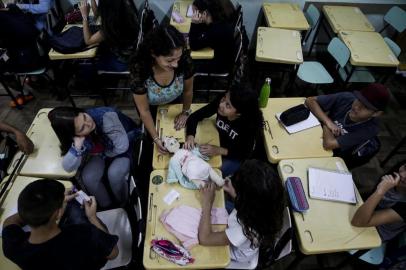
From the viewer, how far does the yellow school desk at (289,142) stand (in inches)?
75.6

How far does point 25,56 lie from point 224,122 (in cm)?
224

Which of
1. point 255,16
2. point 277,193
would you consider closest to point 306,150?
point 277,193

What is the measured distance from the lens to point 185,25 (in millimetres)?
3143

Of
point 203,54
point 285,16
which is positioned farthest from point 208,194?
point 285,16

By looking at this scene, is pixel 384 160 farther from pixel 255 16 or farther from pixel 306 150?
pixel 255 16

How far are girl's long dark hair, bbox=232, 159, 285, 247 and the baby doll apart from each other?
12.7 inches

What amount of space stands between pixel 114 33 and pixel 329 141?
212 centimetres

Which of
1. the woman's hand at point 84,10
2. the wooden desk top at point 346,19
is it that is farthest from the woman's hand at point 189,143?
the wooden desk top at point 346,19

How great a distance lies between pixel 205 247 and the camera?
147 centimetres

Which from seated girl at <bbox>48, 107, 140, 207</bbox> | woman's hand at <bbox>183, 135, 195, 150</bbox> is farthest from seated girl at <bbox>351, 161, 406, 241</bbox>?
seated girl at <bbox>48, 107, 140, 207</bbox>

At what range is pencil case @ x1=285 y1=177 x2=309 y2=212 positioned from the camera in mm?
1612

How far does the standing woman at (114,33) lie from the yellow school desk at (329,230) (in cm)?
214

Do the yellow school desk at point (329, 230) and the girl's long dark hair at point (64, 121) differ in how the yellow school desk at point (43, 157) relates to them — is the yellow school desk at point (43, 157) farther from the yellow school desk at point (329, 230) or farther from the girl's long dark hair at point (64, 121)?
the yellow school desk at point (329, 230)

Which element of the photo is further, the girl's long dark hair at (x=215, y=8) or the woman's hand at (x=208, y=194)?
the girl's long dark hair at (x=215, y=8)
